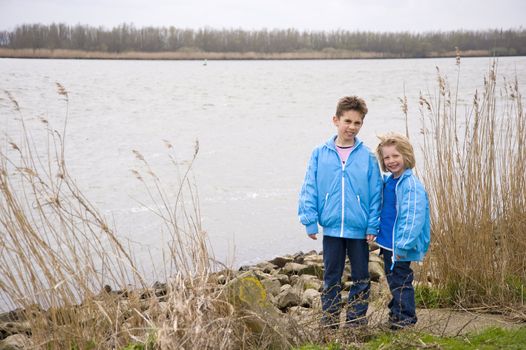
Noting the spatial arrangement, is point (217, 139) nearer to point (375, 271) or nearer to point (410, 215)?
point (375, 271)

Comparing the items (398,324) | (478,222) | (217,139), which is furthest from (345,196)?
(217,139)

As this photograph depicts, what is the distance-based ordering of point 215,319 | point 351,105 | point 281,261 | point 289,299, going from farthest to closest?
point 281,261
point 289,299
point 351,105
point 215,319

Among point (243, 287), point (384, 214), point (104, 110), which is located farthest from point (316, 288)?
point (104, 110)

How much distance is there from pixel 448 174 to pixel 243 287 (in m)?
2.05

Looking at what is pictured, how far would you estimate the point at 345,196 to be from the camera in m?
4.14

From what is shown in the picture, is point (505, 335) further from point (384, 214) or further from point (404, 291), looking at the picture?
point (384, 214)

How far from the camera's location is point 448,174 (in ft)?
16.3

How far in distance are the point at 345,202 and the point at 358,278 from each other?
0.51m

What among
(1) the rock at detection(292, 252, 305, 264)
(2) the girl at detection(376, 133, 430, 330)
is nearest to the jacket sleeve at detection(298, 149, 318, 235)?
(2) the girl at detection(376, 133, 430, 330)

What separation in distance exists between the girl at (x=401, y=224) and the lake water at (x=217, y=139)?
1.14m

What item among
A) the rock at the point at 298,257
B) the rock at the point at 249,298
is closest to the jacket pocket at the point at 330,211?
the rock at the point at 249,298

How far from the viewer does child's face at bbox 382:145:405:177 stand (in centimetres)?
409

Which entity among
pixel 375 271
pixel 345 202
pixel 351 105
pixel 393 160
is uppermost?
pixel 351 105

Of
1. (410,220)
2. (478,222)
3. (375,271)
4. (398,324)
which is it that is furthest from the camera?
(375,271)
